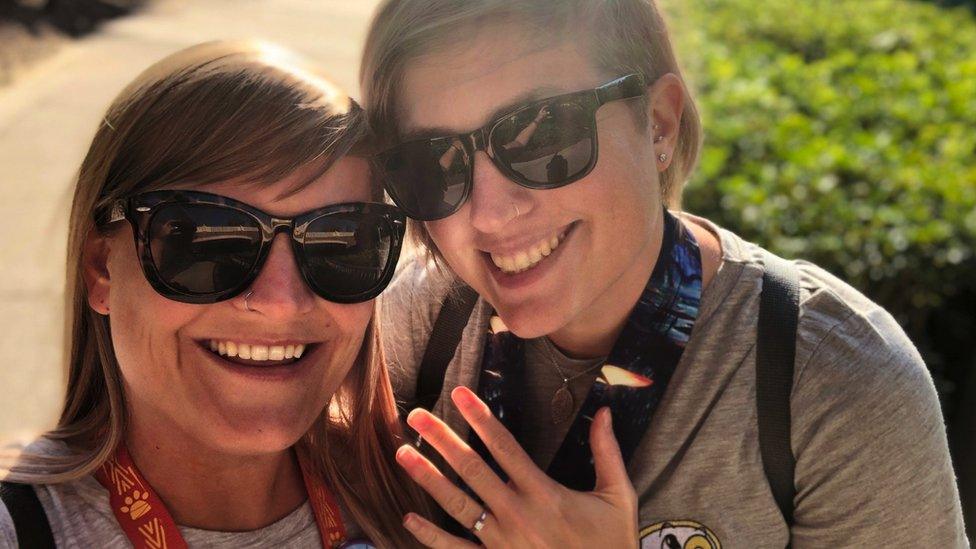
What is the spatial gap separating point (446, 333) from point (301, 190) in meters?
0.71

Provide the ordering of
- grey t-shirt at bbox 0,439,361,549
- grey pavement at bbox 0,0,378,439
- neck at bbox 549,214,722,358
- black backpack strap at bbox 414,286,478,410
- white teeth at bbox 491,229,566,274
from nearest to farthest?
grey t-shirt at bbox 0,439,361,549, white teeth at bbox 491,229,566,274, neck at bbox 549,214,722,358, black backpack strap at bbox 414,286,478,410, grey pavement at bbox 0,0,378,439

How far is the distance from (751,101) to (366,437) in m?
3.91

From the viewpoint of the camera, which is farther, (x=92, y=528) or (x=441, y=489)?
(x=441, y=489)

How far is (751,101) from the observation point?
581 cm

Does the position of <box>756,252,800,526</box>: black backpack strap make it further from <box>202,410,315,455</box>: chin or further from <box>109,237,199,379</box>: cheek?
<box>109,237,199,379</box>: cheek

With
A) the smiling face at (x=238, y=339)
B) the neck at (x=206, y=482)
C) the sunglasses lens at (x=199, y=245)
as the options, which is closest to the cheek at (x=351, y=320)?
the smiling face at (x=238, y=339)

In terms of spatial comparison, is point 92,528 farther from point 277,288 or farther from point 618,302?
point 618,302

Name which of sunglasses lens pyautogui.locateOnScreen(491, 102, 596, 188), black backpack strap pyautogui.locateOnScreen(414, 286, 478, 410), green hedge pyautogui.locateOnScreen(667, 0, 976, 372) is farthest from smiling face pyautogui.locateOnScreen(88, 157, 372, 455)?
green hedge pyautogui.locateOnScreen(667, 0, 976, 372)

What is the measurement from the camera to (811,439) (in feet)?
7.45

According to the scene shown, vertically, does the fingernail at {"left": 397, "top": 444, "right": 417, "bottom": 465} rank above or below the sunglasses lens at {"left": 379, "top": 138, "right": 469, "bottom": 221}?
below

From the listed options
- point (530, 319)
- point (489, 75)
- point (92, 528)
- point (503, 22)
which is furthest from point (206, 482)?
point (503, 22)

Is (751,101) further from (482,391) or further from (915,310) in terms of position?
(482,391)

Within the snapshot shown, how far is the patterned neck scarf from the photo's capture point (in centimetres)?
240

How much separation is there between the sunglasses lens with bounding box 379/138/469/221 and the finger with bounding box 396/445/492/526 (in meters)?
0.50
